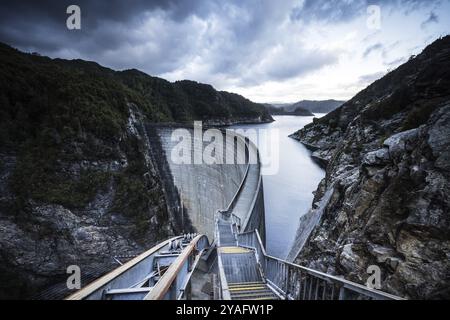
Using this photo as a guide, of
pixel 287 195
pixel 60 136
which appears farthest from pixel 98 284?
pixel 60 136

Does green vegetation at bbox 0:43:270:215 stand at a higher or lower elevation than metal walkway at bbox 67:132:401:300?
higher

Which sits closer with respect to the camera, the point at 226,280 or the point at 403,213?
the point at 403,213

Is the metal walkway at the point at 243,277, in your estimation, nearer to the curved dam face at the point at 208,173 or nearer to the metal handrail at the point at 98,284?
the metal handrail at the point at 98,284

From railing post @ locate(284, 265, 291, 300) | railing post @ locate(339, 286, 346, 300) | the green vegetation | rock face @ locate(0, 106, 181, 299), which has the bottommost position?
rock face @ locate(0, 106, 181, 299)

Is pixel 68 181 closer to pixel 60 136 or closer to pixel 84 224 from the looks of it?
pixel 84 224

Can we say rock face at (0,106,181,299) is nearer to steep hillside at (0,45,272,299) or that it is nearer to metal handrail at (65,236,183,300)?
steep hillside at (0,45,272,299)

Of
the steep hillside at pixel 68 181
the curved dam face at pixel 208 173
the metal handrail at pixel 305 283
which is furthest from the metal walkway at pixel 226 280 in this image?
the steep hillside at pixel 68 181

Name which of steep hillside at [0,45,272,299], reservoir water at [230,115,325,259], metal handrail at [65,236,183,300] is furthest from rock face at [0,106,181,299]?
metal handrail at [65,236,183,300]
